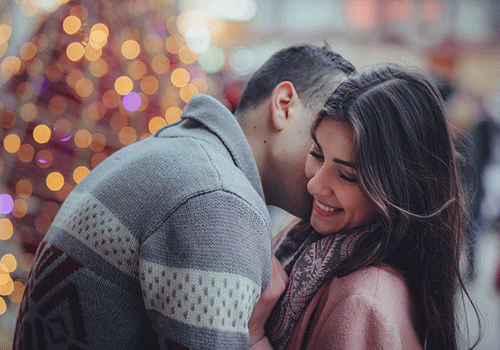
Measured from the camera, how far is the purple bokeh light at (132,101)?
4.98 ft

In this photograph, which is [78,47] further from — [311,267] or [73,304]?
[311,267]

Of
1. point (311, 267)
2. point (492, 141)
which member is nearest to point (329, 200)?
point (311, 267)

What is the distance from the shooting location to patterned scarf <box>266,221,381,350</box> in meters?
1.28

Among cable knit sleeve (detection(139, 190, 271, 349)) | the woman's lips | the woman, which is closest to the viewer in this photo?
cable knit sleeve (detection(139, 190, 271, 349))

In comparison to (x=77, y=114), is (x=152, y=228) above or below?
below

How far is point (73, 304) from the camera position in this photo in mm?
1063

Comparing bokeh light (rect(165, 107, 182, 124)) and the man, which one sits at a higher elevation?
bokeh light (rect(165, 107, 182, 124))

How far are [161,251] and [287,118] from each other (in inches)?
26.5

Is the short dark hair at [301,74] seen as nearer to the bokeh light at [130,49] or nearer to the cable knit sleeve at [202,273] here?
the bokeh light at [130,49]

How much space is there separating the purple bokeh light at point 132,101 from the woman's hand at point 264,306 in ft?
→ 2.22

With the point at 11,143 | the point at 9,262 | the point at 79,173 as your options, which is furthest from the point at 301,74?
the point at 9,262

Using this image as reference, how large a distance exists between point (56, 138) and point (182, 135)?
49 centimetres

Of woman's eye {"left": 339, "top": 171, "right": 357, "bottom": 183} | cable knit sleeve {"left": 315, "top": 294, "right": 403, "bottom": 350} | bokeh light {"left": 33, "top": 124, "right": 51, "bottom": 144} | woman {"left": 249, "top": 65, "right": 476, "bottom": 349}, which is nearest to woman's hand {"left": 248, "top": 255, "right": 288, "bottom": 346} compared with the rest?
woman {"left": 249, "top": 65, "right": 476, "bottom": 349}

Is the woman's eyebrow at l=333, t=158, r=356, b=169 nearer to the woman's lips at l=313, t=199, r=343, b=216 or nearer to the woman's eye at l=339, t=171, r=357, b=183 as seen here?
the woman's eye at l=339, t=171, r=357, b=183
